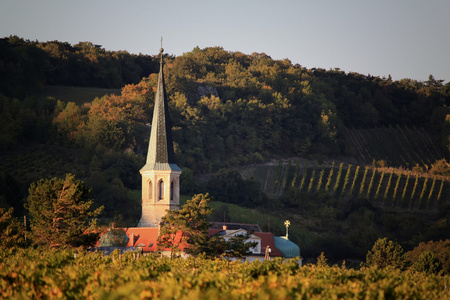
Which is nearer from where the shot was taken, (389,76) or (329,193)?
(329,193)

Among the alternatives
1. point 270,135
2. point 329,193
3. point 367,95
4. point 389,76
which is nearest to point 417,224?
point 329,193

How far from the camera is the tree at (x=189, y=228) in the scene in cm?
5125

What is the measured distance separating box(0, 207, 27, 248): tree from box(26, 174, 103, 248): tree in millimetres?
718

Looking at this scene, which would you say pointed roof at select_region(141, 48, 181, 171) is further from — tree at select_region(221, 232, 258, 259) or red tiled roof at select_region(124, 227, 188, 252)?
tree at select_region(221, 232, 258, 259)

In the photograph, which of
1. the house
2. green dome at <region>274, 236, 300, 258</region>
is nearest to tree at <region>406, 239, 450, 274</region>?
green dome at <region>274, 236, 300, 258</region>

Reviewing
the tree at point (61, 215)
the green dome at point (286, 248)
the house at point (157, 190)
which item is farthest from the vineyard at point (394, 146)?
the tree at point (61, 215)

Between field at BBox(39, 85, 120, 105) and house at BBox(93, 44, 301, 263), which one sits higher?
field at BBox(39, 85, 120, 105)

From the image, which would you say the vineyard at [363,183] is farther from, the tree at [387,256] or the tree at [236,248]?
the tree at [236,248]

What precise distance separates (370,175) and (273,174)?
10723 millimetres

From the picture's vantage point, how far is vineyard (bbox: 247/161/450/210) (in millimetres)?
89812

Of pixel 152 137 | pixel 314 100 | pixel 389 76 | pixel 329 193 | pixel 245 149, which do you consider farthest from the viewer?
pixel 389 76

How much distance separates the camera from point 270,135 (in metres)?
106

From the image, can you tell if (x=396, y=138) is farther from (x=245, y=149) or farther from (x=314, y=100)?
(x=245, y=149)

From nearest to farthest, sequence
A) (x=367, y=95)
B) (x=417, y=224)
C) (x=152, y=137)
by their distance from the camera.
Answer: (x=152, y=137)
(x=417, y=224)
(x=367, y=95)
